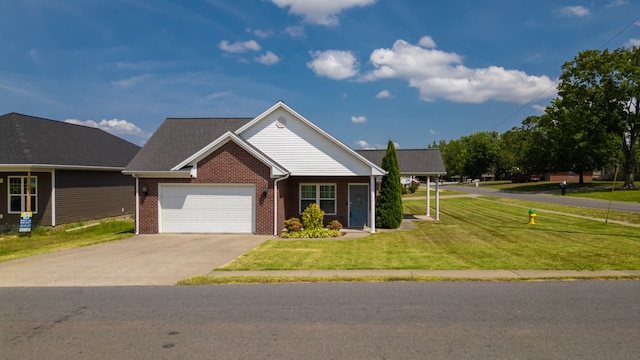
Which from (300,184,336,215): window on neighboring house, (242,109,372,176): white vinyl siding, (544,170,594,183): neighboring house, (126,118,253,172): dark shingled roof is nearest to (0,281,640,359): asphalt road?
(242,109,372,176): white vinyl siding

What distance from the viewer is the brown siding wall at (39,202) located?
20.7 metres

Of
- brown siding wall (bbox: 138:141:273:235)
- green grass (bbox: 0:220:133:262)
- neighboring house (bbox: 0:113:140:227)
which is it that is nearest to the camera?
green grass (bbox: 0:220:133:262)

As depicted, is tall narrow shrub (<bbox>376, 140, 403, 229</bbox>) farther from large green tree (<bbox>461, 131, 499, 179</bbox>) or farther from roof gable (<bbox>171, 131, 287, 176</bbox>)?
large green tree (<bbox>461, 131, 499, 179</bbox>)

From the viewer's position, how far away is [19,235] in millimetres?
19781

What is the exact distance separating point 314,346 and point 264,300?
94.7 inches

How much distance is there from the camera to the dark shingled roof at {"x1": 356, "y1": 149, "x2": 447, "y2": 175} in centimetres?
2225

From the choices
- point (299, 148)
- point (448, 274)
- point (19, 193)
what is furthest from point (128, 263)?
point (19, 193)

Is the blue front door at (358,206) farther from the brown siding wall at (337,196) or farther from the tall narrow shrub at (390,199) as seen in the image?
the tall narrow shrub at (390,199)

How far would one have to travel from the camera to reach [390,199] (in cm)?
1984

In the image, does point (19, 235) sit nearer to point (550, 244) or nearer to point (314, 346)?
point (314, 346)

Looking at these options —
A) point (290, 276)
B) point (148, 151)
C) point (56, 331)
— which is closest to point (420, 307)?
point (290, 276)

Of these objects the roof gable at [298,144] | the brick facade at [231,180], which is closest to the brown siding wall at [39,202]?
the brick facade at [231,180]

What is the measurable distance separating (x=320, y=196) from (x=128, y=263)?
33.9 feet

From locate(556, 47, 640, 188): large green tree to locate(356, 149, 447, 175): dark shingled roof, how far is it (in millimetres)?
31052
